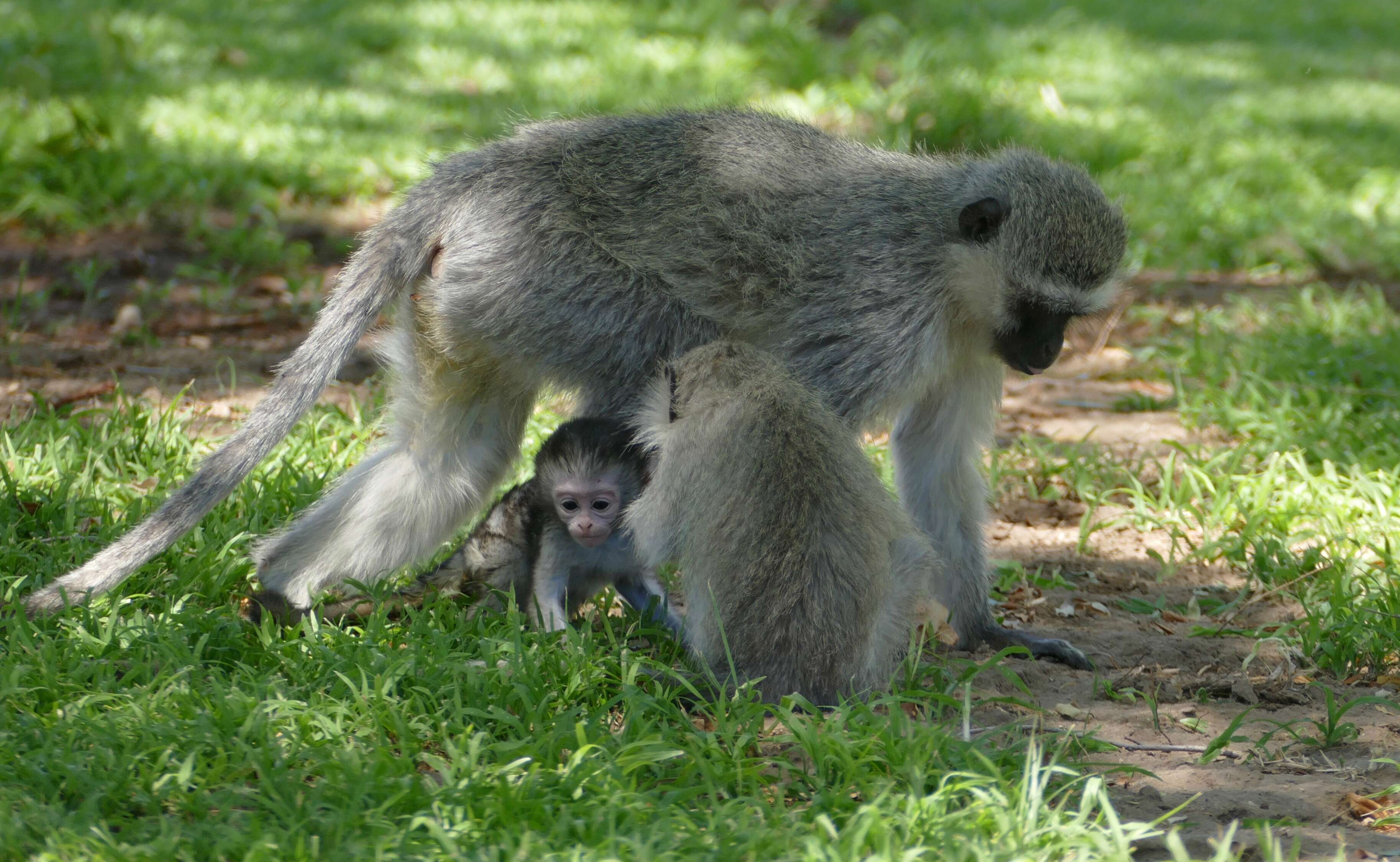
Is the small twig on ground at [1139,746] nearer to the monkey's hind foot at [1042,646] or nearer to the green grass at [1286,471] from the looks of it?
the monkey's hind foot at [1042,646]

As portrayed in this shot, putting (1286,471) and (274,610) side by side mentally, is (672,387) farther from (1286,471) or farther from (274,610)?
(1286,471)

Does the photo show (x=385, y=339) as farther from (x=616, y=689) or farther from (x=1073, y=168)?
(x=1073, y=168)

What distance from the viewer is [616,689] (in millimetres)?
3385

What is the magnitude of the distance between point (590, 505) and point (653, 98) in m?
5.78

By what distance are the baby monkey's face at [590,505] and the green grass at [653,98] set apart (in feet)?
9.87

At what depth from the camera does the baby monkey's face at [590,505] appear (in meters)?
3.71

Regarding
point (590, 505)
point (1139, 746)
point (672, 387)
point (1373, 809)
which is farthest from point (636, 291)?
point (1373, 809)

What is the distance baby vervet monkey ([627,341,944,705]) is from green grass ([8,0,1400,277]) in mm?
3306

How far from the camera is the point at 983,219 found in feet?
12.8

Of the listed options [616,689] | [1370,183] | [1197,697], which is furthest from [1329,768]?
[1370,183]

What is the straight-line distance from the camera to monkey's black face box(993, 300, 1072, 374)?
12.8 ft

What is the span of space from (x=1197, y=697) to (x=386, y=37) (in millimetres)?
8899

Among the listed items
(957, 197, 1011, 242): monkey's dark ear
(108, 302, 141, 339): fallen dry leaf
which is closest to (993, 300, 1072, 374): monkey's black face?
(957, 197, 1011, 242): monkey's dark ear

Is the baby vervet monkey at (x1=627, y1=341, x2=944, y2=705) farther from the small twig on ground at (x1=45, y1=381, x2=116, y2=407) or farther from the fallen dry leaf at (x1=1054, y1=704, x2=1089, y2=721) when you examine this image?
the small twig on ground at (x1=45, y1=381, x2=116, y2=407)
